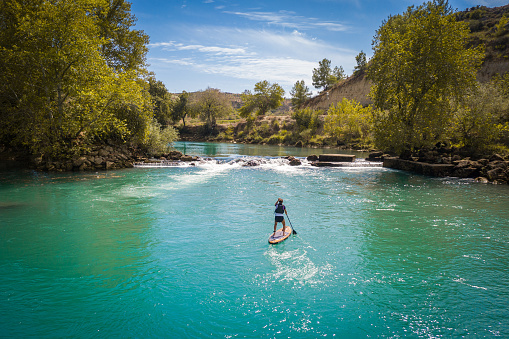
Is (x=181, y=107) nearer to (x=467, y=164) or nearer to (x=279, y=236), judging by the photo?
(x=467, y=164)

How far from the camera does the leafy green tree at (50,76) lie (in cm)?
2142

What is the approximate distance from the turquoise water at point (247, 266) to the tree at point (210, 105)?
72684mm

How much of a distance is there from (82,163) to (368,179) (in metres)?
25.1

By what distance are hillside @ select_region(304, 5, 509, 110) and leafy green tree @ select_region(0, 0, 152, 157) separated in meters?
48.6

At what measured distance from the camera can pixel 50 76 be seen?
22266 mm

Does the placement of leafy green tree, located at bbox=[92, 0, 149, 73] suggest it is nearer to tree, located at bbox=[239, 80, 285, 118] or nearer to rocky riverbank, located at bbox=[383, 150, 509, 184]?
rocky riverbank, located at bbox=[383, 150, 509, 184]

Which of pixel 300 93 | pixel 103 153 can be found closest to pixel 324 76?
pixel 300 93

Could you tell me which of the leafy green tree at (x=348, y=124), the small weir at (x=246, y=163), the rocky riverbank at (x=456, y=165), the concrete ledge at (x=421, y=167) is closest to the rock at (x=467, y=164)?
the rocky riverbank at (x=456, y=165)

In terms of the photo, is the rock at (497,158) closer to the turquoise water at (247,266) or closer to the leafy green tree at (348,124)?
the turquoise water at (247,266)

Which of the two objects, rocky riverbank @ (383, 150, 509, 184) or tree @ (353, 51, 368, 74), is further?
tree @ (353, 51, 368, 74)

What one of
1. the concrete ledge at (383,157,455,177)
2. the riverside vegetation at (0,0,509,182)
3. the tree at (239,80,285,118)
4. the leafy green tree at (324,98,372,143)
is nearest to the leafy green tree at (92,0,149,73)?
the riverside vegetation at (0,0,509,182)

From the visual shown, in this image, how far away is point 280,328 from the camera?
244 inches

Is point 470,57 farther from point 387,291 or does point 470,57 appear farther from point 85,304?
point 85,304

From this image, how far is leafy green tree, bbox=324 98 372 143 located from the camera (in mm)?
62469
